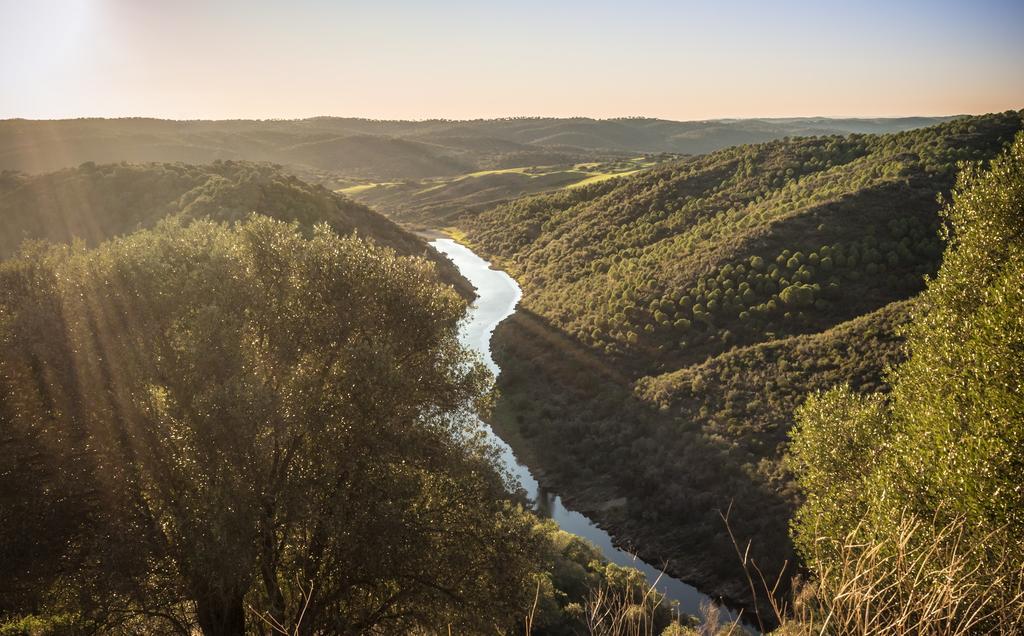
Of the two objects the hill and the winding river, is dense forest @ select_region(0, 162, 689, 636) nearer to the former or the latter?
the winding river

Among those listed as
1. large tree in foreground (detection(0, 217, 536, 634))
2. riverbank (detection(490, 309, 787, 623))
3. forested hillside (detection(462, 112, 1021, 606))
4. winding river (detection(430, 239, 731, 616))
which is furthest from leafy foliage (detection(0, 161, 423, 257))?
large tree in foreground (detection(0, 217, 536, 634))

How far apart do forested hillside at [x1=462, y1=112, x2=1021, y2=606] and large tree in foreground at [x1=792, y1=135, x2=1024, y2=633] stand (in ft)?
41.4

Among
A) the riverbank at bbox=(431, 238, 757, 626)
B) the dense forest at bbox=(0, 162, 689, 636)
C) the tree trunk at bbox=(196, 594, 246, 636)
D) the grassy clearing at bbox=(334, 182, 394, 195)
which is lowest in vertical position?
the riverbank at bbox=(431, 238, 757, 626)

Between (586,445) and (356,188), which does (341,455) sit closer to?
(586,445)

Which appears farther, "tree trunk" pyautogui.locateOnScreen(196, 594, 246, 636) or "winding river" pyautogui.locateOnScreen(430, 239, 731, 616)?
"winding river" pyautogui.locateOnScreen(430, 239, 731, 616)

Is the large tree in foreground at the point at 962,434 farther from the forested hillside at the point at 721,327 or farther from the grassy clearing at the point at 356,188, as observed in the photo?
the grassy clearing at the point at 356,188

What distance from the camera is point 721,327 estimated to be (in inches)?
1628

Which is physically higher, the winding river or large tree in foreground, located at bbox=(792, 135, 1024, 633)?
large tree in foreground, located at bbox=(792, 135, 1024, 633)

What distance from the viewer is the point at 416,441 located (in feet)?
38.5

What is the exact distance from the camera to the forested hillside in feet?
95.8

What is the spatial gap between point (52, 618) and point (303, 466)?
4.64 m

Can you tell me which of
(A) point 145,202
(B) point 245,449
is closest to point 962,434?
(B) point 245,449

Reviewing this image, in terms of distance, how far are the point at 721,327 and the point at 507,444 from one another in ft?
55.2

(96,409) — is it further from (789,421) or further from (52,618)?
(789,421)
